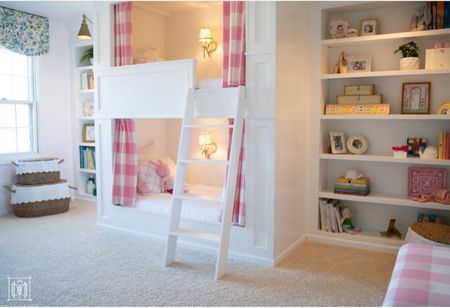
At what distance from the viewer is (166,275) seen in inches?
113

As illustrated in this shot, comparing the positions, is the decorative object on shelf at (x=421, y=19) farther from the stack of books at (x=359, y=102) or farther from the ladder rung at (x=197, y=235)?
the ladder rung at (x=197, y=235)

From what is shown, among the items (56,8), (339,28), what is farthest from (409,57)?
(56,8)

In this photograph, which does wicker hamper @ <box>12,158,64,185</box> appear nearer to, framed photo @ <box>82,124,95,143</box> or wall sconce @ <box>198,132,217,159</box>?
framed photo @ <box>82,124,95,143</box>

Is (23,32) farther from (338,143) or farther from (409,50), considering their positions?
(409,50)

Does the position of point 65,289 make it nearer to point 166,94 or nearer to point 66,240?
point 66,240

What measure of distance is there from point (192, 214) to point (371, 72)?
80.0 inches

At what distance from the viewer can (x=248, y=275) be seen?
114 inches

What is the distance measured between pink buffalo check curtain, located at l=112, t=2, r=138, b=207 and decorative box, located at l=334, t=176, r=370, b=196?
6.52ft

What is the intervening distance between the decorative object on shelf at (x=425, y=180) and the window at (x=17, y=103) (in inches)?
177

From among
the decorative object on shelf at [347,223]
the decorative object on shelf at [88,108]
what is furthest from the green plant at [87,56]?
the decorative object on shelf at [347,223]

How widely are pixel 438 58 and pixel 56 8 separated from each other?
13.5 ft

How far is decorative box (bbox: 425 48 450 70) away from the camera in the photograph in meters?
3.17

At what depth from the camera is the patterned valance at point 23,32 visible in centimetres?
457

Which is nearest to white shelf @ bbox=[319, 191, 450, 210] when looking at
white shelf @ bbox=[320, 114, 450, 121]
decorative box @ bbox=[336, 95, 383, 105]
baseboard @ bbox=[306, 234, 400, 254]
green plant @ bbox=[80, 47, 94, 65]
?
baseboard @ bbox=[306, 234, 400, 254]
